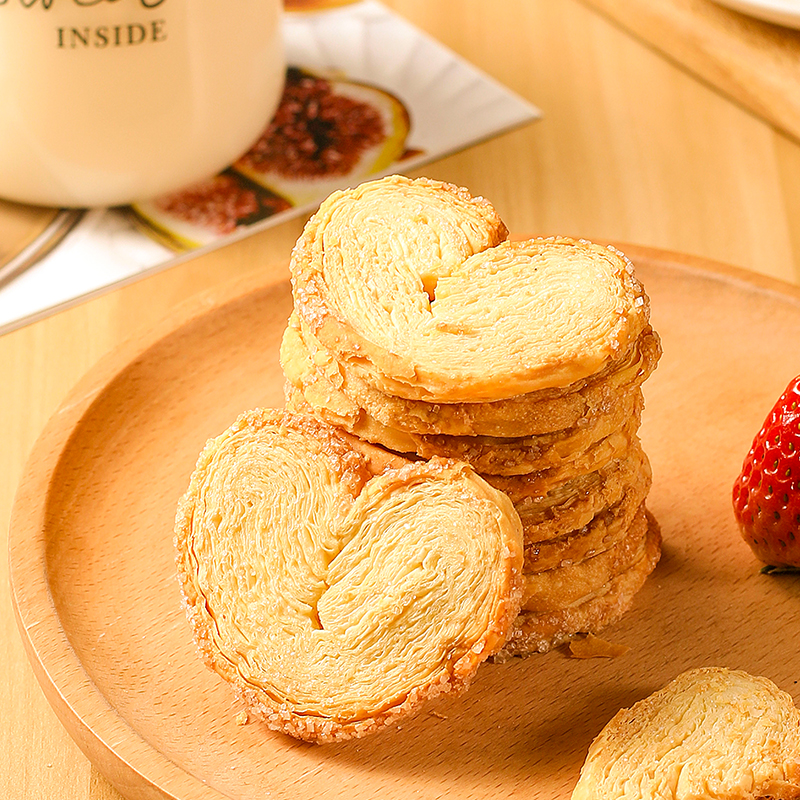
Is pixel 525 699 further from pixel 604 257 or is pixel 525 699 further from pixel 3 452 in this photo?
pixel 3 452

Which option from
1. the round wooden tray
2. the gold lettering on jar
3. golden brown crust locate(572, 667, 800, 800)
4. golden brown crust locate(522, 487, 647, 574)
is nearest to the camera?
golden brown crust locate(572, 667, 800, 800)

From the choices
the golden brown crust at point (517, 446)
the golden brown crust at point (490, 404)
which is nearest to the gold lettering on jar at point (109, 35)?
the golden brown crust at point (490, 404)

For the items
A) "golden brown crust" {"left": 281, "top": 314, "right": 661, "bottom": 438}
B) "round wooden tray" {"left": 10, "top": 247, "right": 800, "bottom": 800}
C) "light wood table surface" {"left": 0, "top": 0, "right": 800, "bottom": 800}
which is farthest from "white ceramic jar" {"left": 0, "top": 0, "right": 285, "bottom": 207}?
"golden brown crust" {"left": 281, "top": 314, "right": 661, "bottom": 438}

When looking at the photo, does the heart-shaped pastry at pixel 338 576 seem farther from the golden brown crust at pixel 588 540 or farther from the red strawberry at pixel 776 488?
the red strawberry at pixel 776 488

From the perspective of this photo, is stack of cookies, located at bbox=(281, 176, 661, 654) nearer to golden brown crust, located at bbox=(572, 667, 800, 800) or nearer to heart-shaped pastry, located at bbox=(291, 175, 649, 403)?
heart-shaped pastry, located at bbox=(291, 175, 649, 403)

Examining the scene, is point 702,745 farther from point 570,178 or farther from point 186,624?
point 570,178

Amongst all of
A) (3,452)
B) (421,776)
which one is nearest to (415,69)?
(3,452)
